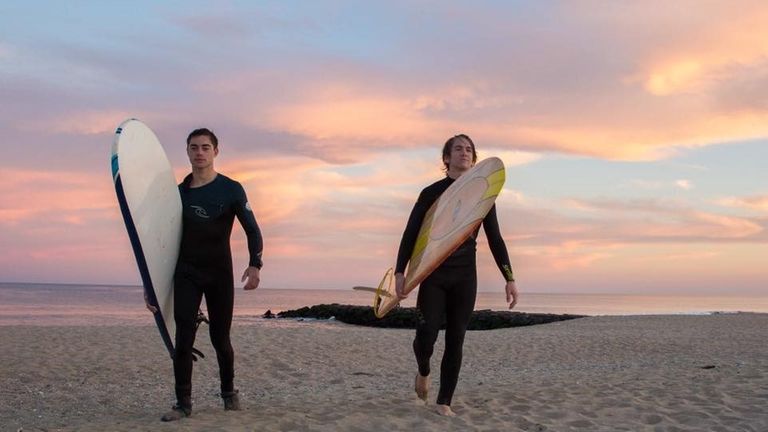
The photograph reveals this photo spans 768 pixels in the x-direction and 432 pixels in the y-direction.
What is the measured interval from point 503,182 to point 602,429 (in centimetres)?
195

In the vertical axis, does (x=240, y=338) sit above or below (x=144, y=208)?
below

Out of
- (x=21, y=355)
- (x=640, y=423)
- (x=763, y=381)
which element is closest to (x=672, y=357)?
(x=763, y=381)

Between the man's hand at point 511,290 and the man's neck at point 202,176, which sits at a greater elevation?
the man's neck at point 202,176

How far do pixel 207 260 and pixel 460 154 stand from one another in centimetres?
197

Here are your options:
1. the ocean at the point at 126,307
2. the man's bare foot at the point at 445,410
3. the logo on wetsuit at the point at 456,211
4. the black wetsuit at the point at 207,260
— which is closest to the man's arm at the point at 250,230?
the black wetsuit at the point at 207,260

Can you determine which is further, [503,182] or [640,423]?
[640,423]

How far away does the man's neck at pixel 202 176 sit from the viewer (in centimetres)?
514

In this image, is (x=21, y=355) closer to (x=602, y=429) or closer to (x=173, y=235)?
(x=173, y=235)

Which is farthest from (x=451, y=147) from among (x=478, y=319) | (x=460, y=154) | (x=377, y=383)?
(x=478, y=319)

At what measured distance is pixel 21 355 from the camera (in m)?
10.5

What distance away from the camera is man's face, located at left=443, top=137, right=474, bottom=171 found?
208 inches

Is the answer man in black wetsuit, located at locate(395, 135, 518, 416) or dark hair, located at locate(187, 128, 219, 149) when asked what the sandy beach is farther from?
dark hair, located at locate(187, 128, 219, 149)

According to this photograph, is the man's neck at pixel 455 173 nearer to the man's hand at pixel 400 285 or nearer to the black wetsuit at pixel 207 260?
the man's hand at pixel 400 285

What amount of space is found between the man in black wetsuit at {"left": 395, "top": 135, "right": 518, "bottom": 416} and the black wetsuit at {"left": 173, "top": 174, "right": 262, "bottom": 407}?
1.18m
